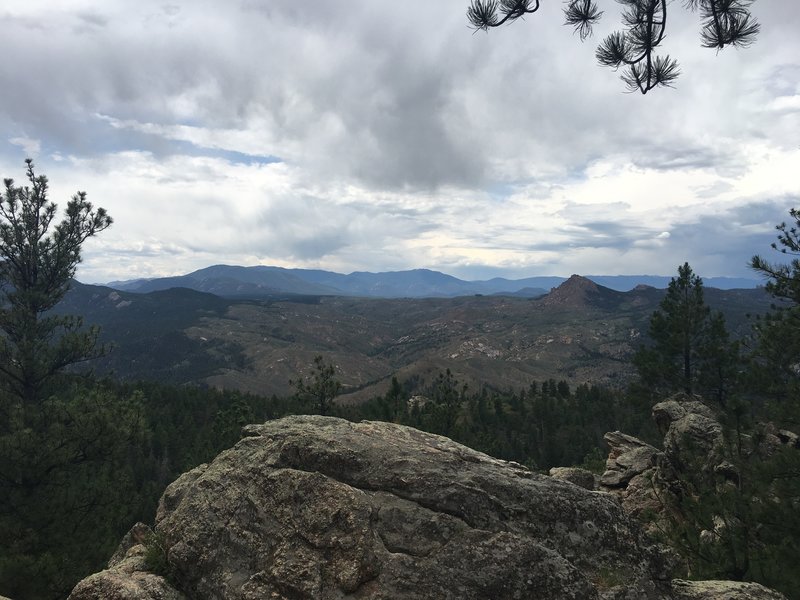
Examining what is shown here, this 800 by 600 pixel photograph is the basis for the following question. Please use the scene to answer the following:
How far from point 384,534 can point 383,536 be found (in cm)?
5

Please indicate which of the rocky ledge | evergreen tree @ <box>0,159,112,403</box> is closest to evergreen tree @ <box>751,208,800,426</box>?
the rocky ledge

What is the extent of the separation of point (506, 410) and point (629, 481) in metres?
144

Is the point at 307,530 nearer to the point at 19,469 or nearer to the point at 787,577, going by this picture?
the point at 787,577

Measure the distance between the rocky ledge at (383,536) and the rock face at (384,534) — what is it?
2cm

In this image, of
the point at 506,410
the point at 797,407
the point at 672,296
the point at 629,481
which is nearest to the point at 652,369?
the point at 672,296

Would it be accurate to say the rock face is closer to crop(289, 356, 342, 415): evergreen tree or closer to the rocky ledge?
the rocky ledge

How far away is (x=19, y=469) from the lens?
24812 mm

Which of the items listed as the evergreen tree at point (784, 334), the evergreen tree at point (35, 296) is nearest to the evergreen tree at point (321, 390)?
the evergreen tree at point (35, 296)

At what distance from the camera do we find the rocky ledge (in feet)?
28.4

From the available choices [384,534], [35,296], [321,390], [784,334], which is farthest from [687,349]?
[35,296]

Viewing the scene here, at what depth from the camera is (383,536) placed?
920cm

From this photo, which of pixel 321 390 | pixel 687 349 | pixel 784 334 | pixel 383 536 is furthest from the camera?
pixel 321 390

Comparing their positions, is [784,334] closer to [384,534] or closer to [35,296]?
[384,534]

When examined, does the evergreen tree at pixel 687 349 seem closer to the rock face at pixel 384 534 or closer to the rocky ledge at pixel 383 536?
the rocky ledge at pixel 383 536
